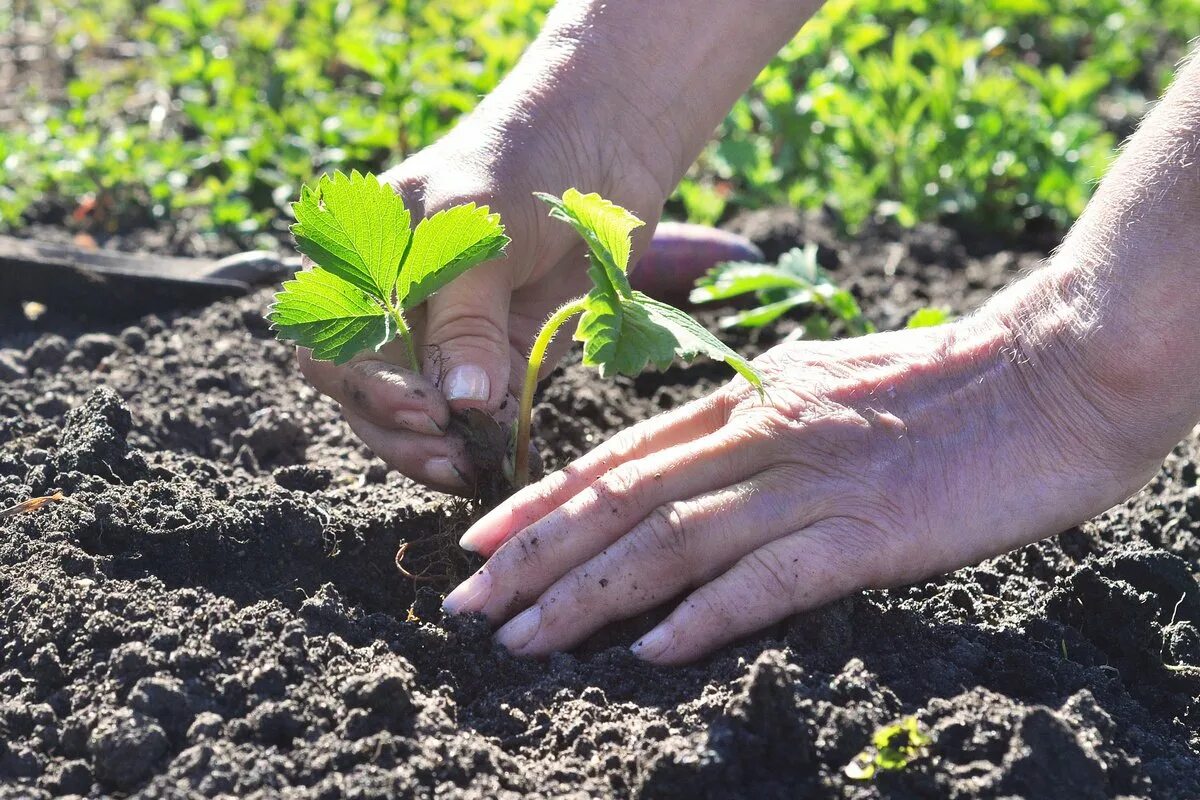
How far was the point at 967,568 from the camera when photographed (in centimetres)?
237

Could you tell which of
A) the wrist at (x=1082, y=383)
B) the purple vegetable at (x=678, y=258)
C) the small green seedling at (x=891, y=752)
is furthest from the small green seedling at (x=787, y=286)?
the small green seedling at (x=891, y=752)

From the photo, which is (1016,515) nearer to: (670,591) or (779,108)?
(670,591)

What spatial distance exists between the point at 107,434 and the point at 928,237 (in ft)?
8.87

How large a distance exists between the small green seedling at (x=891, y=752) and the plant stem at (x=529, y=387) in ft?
2.61

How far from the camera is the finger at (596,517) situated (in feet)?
6.81

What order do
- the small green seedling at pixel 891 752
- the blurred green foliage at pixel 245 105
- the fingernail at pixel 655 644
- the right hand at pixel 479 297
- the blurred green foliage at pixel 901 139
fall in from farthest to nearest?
the blurred green foliage at pixel 901 139 < the blurred green foliage at pixel 245 105 < the right hand at pixel 479 297 < the fingernail at pixel 655 644 < the small green seedling at pixel 891 752

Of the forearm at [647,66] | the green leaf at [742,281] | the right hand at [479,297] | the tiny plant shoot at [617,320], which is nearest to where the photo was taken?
the tiny plant shoot at [617,320]

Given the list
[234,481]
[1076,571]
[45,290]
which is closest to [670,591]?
[1076,571]

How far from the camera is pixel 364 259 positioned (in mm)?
2111

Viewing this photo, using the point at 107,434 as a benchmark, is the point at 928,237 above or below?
above

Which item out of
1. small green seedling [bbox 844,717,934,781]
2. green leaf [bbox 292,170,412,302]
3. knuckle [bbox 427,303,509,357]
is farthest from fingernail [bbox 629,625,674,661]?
green leaf [bbox 292,170,412,302]

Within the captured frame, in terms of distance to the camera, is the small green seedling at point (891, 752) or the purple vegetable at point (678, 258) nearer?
the small green seedling at point (891, 752)

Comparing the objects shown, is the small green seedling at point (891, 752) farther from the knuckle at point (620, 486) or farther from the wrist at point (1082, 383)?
the wrist at point (1082, 383)

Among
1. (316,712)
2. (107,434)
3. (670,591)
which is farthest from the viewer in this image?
(107,434)
